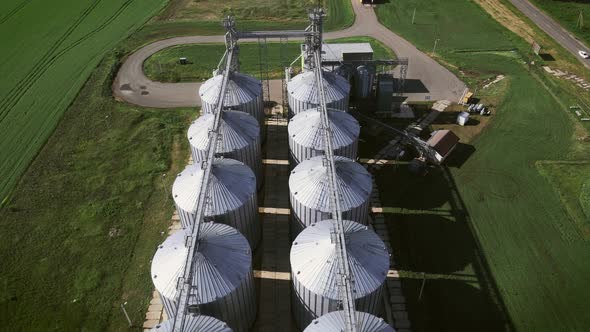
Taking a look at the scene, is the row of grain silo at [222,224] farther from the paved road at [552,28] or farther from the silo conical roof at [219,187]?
the paved road at [552,28]

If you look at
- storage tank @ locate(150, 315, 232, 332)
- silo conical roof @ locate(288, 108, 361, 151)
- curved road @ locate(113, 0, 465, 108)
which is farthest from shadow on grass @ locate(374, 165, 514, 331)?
curved road @ locate(113, 0, 465, 108)

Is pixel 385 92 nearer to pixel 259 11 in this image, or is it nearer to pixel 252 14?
pixel 252 14

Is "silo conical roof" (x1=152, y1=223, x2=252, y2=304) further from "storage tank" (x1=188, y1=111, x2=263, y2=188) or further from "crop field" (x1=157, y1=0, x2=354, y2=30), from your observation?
"crop field" (x1=157, y1=0, x2=354, y2=30)

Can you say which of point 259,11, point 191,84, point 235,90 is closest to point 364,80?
point 235,90

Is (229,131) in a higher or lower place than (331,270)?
Answer: higher

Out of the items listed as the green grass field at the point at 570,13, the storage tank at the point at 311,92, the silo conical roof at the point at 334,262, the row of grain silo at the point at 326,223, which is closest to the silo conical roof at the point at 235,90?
the storage tank at the point at 311,92
